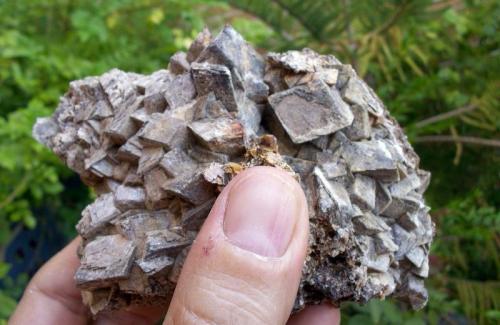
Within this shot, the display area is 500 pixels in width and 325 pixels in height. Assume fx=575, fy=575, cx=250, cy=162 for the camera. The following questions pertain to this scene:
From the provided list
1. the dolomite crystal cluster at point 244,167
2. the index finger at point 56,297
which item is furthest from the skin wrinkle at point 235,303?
the index finger at point 56,297

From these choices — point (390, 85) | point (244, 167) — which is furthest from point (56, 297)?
point (390, 85)

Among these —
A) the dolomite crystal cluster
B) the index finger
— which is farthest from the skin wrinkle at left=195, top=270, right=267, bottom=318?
the index finger

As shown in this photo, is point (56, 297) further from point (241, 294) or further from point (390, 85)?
point (390, 85)

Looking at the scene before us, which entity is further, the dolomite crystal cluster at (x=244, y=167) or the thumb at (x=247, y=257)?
the dolomite crystal cluster at (x=244, y=167)

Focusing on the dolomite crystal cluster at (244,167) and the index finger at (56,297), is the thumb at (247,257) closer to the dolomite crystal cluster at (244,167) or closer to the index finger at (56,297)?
the dolomite crystal cluster at (244,167)

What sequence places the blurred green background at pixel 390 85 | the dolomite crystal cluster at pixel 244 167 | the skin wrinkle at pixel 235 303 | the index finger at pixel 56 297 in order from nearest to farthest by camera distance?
the skin wrinkle at pixel 235 303, the dolomite crystal cluster at pixel 244 167, the index finger at pixel 56 297, the blurred green background at pixel 390 85

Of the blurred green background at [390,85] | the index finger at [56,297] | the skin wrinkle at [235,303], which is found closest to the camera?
the skin wrinkle at [235,303]
